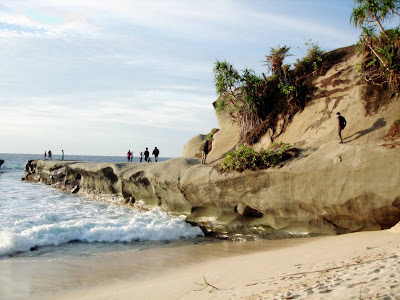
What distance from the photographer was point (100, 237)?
36.6 ft

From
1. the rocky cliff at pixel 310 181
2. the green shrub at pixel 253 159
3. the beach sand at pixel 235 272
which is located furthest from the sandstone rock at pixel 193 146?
the beach sand at pixel 235 272

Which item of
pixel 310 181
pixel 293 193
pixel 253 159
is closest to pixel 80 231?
pixel 253 159

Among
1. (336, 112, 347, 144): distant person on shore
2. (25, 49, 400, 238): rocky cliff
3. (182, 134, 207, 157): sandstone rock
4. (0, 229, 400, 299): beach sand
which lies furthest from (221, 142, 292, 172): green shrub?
(182, 134, 207, 157): sandstone rock

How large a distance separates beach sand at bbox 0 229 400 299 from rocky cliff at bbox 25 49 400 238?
2.55 ft

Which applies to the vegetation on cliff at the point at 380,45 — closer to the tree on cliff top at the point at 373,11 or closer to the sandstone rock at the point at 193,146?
the tree on cliff top at the point at 373,11

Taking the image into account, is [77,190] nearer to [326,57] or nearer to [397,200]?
[326,57]

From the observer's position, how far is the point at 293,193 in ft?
34.1

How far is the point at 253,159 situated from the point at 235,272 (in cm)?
514

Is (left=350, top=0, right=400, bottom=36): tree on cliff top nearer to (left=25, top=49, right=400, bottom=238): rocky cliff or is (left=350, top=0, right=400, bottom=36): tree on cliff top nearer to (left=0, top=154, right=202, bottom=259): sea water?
(left=25, top=49, right=400, bottom=238): rocky cliff

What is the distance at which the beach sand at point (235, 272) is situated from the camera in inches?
178

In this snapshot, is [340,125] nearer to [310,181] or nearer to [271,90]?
[310,181]

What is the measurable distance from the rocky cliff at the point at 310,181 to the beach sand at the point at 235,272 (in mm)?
776

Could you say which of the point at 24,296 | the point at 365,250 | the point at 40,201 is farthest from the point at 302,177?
the point at 40,201

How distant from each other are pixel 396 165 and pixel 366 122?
3928 millimetres
